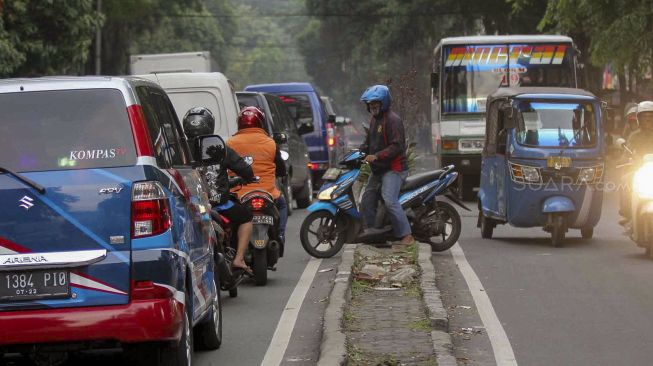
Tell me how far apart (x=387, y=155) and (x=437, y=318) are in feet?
17.0

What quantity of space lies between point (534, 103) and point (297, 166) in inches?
250

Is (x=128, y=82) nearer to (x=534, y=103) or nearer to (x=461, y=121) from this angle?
(x=534, y=103)

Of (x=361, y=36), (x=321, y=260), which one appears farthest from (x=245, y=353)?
(x=361, y=36)

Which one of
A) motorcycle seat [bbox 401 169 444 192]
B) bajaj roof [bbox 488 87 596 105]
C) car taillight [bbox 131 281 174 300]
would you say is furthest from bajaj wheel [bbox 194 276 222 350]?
bajaj roof [bbox 488 87 596 105]

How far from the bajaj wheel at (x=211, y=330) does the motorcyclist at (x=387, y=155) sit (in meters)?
5.44

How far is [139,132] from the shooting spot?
277 inches

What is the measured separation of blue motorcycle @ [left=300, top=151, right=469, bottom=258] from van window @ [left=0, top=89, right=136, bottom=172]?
7644 millimetres

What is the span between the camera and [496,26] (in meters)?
46.5

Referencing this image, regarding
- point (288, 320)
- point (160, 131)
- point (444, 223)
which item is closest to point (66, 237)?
point (160, 131)

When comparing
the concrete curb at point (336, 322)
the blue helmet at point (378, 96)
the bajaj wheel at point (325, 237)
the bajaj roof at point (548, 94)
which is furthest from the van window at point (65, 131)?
the bajaj roof at point (548, 94)

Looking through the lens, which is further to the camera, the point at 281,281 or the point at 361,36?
the point at 361,36

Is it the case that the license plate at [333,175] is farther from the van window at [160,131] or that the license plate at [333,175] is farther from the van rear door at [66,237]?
the van rear door at [66,237]

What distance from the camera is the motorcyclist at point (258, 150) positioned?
12.6 m

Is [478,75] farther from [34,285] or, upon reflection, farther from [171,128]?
[34,285]
